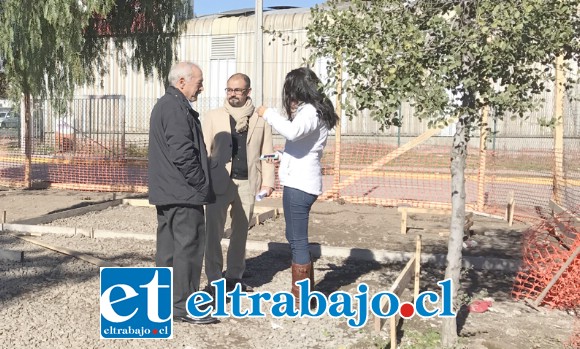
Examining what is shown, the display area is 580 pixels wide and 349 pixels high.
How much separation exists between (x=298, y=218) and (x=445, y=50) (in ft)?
5.81

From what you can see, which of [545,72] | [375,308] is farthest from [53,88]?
[545,72]

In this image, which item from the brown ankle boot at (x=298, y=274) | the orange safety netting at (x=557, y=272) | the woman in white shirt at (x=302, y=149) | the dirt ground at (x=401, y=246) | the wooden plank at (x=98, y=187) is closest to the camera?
the dirt ground at (x=401, y=246)

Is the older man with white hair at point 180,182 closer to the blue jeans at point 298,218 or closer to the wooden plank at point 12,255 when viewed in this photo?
the blue jeans at point 298,218

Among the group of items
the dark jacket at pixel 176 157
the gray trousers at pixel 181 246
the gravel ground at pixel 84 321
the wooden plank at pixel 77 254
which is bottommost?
the gravel ground at pixel 84 321

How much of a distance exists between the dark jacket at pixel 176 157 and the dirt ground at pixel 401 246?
1577 mm

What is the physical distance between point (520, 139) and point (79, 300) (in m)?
10.1

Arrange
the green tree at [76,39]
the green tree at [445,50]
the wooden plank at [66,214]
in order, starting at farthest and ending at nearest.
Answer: the green tree at [76,39] → the wooden plank at [66,214] → the green tree at [445,50]

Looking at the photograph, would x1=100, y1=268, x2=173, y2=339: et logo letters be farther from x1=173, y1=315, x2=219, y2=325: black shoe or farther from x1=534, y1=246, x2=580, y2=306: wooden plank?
x1=534, y1=246, x2=580, y2=306: wooden plank

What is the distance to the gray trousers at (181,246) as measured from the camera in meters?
4.82

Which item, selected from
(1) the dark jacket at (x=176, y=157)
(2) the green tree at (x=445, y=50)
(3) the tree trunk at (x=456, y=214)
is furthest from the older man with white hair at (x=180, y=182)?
(3) the tree trunk at (x=456, y=214)

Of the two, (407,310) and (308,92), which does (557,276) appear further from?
(308,92)

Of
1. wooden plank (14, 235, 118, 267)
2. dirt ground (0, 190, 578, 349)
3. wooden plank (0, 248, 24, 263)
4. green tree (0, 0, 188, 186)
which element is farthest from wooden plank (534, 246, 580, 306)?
green tree (0, 0, 188, 186)

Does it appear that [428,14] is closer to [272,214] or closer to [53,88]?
[272,214]

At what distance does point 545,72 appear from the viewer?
164 inches
